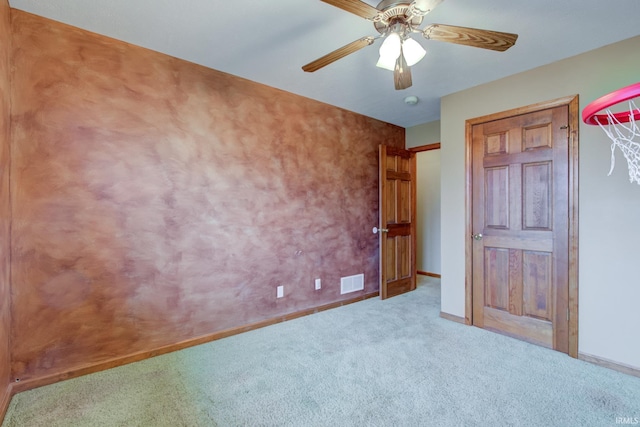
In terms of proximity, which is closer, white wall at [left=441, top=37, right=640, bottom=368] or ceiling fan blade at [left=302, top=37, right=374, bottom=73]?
ceiling fan blade at [left=302, top=37, right=374, bottom=73]

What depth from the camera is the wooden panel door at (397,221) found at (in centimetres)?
392

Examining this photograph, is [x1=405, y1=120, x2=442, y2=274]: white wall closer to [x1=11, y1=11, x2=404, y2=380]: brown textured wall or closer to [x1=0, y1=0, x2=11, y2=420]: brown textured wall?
[x1=11, y1=11, x2=404, y2=380]: brown textured wall

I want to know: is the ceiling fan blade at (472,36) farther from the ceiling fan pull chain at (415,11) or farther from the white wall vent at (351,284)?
the white wall vent at (351,284)

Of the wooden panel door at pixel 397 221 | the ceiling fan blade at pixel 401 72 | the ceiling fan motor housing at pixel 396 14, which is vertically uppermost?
the ceiling fan motor housing at pixel 396 14

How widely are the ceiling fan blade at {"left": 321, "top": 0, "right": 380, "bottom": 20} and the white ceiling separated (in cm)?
37

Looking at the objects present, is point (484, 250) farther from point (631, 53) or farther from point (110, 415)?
point (110, 415)

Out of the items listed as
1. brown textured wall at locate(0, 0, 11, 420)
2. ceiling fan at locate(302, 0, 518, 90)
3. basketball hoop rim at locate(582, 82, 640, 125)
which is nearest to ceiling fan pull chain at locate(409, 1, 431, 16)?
ceiling fan at locate(302, 0, 518, 90)

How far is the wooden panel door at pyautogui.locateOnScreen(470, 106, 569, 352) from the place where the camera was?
258cm

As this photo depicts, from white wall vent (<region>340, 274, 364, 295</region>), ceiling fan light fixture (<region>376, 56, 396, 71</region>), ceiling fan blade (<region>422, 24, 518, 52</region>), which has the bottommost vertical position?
white wall vent (<region>340, 274, 364, 295</region>)

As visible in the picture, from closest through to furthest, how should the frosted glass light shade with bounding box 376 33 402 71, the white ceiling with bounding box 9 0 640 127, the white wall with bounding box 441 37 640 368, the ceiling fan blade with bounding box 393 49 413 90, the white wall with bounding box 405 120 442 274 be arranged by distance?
the frosted glass light shade with bounding box 376 33 402 71 → the ceiling fan blade with bounding box 393 49 413 90 → the white ceiling with bounding box 9 0 640 127 → the white wall with bounding box 441 37 640 368 → the white wall with bounding box 405 120 442 274

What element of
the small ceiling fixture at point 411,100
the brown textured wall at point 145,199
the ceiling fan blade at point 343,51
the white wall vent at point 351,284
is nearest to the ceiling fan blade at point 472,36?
the ceiling fan blade at point 343,51

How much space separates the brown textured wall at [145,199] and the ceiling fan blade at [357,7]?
68.0 inches

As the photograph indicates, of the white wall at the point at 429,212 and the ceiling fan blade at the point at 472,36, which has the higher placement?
the ceiling fan blade at the point at 472,36

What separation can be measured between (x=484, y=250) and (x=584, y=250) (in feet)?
2.53
